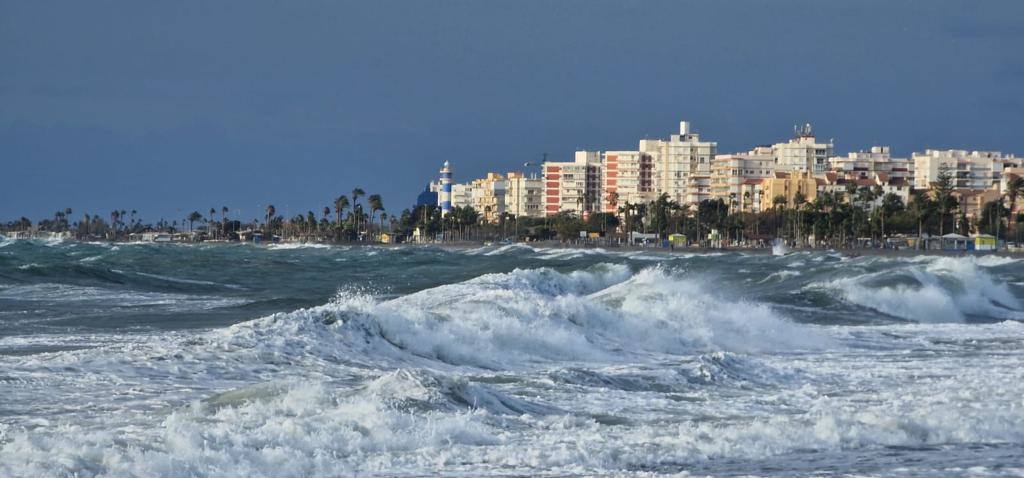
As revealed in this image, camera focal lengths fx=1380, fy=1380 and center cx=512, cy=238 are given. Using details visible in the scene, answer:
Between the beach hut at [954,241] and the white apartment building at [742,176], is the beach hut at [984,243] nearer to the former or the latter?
the beach hut at [954,241]

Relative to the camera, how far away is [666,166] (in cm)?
19650

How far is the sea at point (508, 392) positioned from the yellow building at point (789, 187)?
141981 millimetres

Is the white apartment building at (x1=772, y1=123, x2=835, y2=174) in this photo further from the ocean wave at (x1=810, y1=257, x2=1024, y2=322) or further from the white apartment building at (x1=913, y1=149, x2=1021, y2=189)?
the ocean wave at (x1=810, y1=257, x2=1024, y2=322)

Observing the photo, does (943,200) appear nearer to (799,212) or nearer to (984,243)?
(799,212)

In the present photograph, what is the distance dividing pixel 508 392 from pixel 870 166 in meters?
179

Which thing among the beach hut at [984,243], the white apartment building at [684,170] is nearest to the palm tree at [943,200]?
the beach hut at [984,243]

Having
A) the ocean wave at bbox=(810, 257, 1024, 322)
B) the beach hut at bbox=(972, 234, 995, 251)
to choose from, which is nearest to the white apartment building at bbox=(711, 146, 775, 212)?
the beach hut at bbox=(972, 234, 995, 251)

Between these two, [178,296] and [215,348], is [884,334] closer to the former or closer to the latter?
[215,348]

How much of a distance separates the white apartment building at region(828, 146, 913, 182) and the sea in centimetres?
15950

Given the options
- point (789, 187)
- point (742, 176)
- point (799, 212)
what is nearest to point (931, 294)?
point (799, 212)

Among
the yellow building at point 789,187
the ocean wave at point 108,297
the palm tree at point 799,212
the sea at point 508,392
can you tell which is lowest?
the ocean wave at point 108,297

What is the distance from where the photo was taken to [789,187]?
6821 inches

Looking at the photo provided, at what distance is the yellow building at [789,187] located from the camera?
559ft

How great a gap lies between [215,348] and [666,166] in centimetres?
18109
